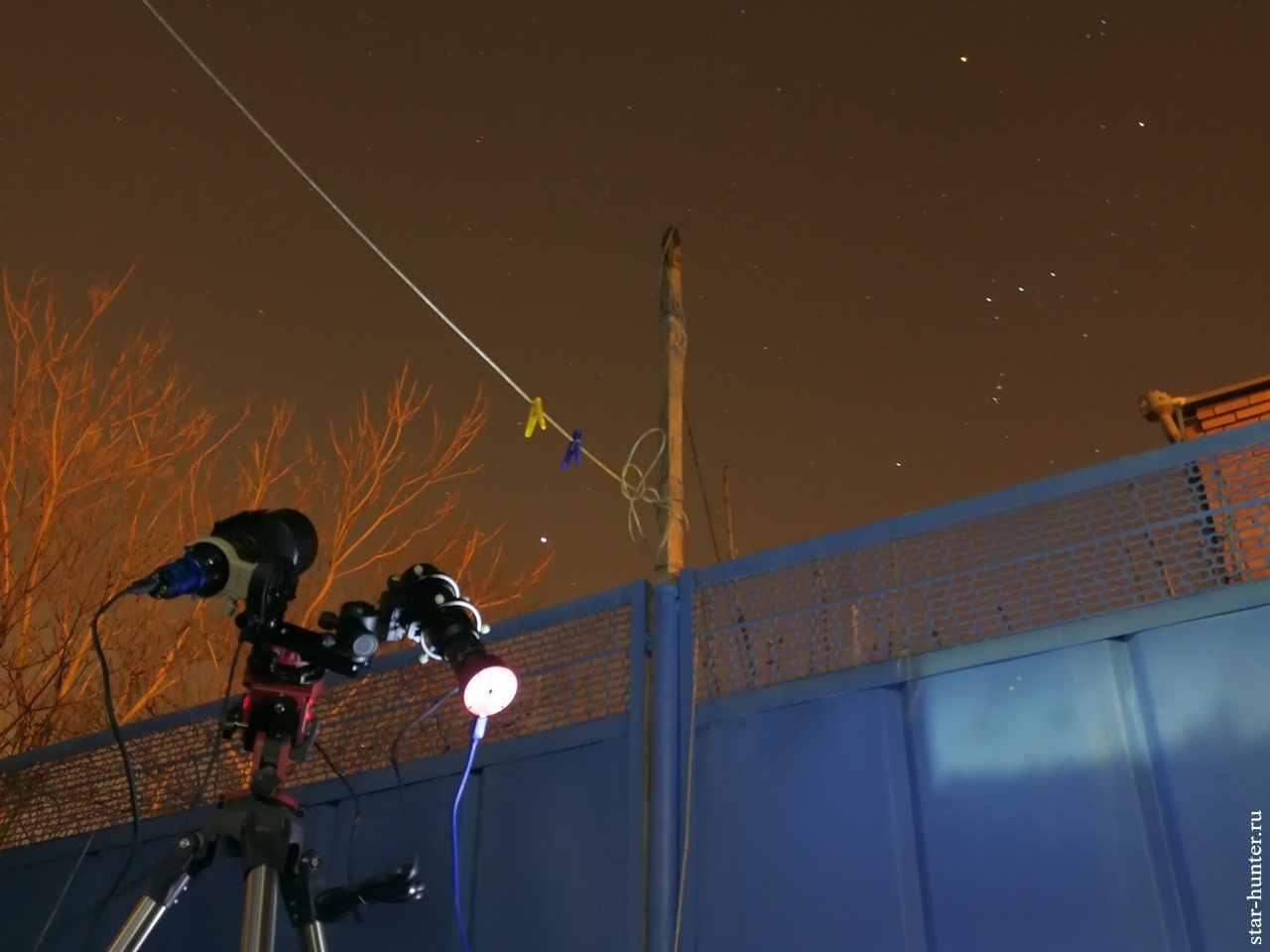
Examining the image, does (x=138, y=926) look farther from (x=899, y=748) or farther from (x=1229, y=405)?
(x=1229, y=405)

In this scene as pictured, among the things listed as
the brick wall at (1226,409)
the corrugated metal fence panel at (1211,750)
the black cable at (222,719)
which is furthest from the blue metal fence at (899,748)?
the brick wall at (1226,409)

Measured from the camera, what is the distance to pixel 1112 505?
1980mm

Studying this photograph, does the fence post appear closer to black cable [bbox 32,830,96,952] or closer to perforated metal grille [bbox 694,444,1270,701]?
perforated metal grille [bbox 694,444,1270,701]

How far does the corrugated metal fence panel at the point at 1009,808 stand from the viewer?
65.4 inches

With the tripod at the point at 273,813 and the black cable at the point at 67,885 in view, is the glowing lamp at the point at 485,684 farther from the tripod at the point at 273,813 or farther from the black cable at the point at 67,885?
the black cable at the point at 67,885

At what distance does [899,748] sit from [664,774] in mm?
495

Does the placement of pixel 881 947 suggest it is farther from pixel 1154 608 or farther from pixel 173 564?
pixel 173 564

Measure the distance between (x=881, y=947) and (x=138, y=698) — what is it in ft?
19.3

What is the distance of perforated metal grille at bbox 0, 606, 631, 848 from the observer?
2451mm

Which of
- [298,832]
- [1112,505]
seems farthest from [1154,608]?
[298,832]

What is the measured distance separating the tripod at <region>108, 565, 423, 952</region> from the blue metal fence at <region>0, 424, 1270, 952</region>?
1.91ft

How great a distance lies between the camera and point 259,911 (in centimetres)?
163

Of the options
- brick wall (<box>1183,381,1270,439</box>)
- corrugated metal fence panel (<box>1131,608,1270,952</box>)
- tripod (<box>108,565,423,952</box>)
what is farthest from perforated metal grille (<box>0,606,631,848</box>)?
brick wall (<box>1183,381,1270,439</box>)

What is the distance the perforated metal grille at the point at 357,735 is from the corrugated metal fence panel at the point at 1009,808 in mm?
438
